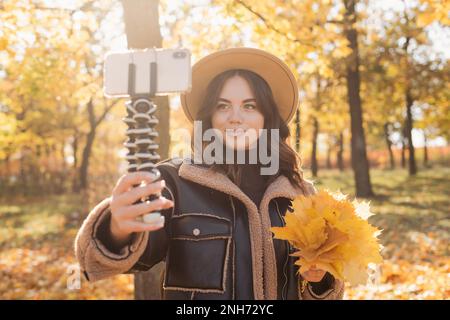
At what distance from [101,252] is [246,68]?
128 centimetres

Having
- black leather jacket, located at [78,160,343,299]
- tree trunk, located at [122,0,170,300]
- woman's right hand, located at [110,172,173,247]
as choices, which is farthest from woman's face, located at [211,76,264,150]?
tree trunk, located at [122,0,170,300]

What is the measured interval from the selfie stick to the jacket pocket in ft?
1.93

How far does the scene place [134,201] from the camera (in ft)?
4.93

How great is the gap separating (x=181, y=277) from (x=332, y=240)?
693 mm

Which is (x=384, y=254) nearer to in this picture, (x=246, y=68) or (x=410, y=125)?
(x=246, y=68)

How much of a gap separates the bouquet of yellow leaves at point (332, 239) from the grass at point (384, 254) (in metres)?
3.86

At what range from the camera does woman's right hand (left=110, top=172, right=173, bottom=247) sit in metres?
1.47

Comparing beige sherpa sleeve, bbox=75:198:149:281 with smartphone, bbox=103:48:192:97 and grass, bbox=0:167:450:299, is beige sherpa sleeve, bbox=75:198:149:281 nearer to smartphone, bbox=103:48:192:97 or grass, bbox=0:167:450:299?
smartphone, bbox=103:48:192:97

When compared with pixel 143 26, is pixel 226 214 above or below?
below

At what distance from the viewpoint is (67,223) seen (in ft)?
46.0

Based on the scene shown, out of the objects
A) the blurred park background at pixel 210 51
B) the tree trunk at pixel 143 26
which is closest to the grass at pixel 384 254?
the blurred park background at pixel 210 51

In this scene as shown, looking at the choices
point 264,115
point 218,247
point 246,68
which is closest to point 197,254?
point 218,247

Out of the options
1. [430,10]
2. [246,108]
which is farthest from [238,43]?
[246,108]

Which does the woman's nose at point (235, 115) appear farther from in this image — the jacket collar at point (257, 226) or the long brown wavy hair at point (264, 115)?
the jacket collar at point (257, 226)
